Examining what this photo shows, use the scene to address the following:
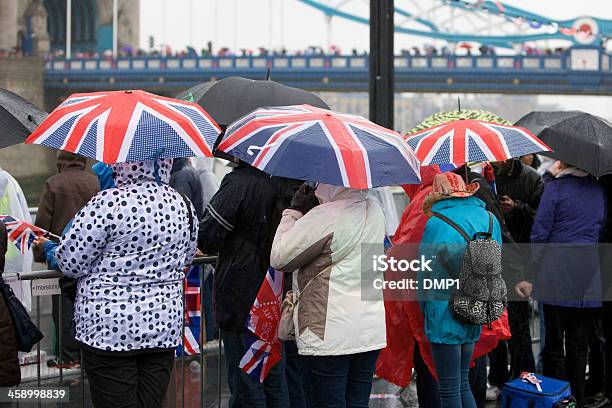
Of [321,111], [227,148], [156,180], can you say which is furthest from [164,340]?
[321,111]

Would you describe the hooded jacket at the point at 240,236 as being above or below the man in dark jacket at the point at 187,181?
below

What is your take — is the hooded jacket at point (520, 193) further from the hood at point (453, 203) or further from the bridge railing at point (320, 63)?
the bridge railing at point (320, 63)

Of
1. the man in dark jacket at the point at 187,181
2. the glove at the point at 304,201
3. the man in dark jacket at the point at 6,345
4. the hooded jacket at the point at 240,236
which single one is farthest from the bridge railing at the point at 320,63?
the man in dark jacket at the point at 6,345

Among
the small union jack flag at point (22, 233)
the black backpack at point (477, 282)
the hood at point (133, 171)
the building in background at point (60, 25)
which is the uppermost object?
the building in background at point (60, 25)

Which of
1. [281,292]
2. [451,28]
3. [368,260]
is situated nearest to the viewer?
[368,260]

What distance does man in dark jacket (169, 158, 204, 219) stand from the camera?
5.30 meters

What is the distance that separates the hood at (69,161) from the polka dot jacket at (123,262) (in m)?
2.32

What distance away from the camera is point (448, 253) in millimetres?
3527

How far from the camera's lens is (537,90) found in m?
40.0

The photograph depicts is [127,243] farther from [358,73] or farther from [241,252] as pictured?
[358,73]

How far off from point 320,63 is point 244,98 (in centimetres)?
3510

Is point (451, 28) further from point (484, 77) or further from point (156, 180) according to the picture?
point (156, 180)

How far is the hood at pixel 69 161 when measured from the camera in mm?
5109

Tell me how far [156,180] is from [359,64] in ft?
123
